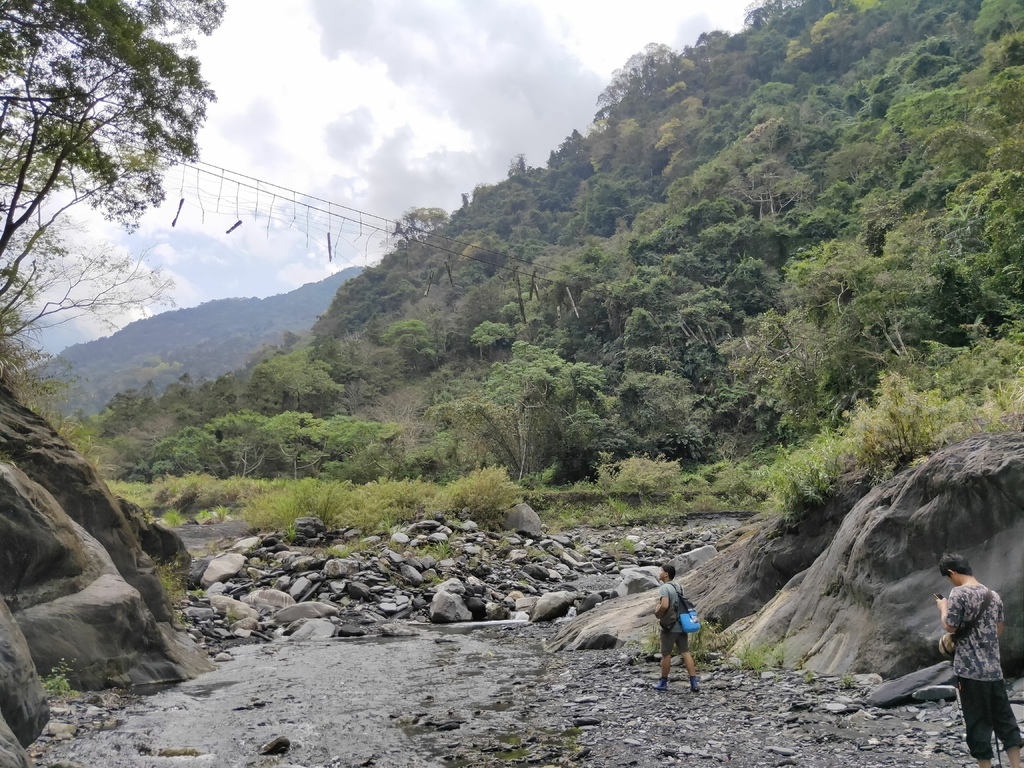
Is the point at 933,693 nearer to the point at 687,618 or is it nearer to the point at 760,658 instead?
the point at 760,658

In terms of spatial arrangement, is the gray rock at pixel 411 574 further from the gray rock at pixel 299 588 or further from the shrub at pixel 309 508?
the shrub at pixel 309 508

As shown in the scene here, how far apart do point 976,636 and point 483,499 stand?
1799 centimetres

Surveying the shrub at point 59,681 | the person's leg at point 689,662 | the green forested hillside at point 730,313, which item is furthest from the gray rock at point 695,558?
the shrub at point 59,681

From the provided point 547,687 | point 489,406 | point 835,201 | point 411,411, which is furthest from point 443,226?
point 547,687

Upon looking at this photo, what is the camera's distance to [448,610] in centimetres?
1317

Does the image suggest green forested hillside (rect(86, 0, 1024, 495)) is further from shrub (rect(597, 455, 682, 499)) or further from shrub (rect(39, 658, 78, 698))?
shrub (rect(39, 658, 78, 698))

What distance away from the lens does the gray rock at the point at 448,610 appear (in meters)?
13.1

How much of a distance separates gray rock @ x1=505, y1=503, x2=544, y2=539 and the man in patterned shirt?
56.7 ft

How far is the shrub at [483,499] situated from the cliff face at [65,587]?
1230 centimetres

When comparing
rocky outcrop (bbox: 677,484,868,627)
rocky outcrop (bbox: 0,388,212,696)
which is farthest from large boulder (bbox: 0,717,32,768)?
rocky outcrop (bbox: 677,484,868,627)

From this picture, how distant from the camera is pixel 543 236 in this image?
271ft

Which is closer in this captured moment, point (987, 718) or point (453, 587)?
point (987, 718)

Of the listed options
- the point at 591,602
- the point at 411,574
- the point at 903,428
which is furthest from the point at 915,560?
the point at 411,574

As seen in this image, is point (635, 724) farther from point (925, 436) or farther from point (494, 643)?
point (494, 643)
